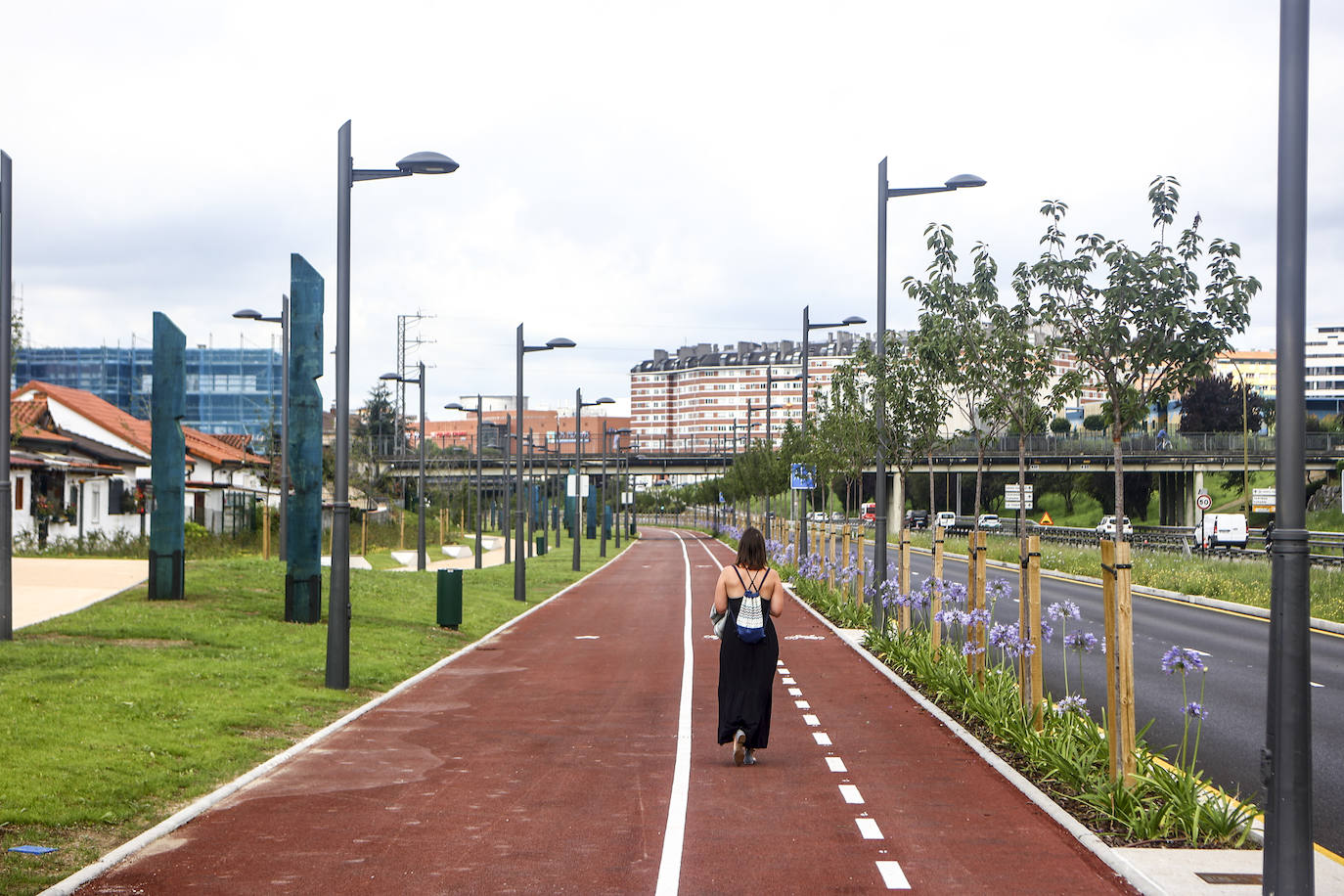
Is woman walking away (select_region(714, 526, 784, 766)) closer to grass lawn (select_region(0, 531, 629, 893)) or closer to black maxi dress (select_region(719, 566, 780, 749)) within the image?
black maxi dress (select_region(719, 566, 780, 749))

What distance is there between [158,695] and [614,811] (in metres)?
6.35

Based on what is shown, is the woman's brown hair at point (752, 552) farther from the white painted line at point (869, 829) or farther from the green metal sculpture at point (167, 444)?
the green metal sculpture at point (167, 444)

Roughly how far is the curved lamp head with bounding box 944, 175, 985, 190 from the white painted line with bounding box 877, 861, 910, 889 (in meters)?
13.8

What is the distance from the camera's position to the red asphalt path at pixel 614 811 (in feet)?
24.2

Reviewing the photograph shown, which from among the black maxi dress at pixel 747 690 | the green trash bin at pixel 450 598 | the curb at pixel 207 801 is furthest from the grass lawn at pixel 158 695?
the black maxi dress at pixel 747 690

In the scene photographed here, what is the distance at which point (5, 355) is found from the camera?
17516 mm

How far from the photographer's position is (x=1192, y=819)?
27.0 feet

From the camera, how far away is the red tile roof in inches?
2076

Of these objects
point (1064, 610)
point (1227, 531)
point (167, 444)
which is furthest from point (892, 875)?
point (1227, 531)

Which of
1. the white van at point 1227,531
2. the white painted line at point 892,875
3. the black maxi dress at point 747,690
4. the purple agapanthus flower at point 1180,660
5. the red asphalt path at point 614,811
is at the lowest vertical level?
the white van at point 1227,531

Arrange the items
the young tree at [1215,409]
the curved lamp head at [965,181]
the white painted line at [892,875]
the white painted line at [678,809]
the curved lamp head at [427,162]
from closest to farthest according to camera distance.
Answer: the white painted line at [892,875] < the white painted line at [678,809] < the curved lamp head at [427,162] < the curved lamp head at [965,181] < the young tree at [1215,409]

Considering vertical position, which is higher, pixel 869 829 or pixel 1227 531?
pixel 869 829

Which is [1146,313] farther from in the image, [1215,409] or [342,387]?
[1215,409]

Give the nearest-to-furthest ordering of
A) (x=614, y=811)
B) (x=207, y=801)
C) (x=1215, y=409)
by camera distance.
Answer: (x=614, y=811) → (x=207, y=801) → (x=1215, y=409)
